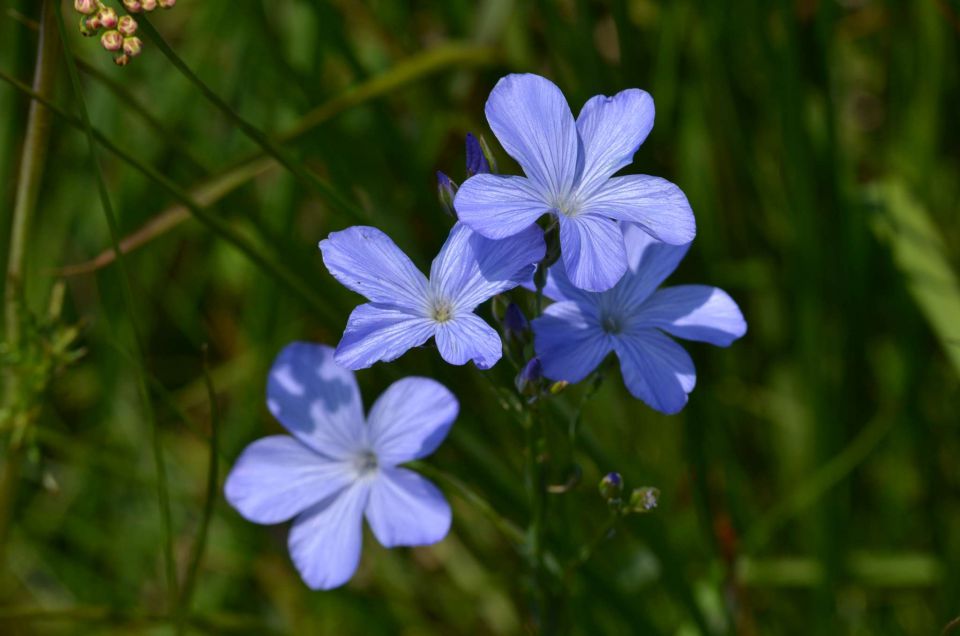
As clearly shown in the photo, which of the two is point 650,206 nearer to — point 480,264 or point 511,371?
point 480,264

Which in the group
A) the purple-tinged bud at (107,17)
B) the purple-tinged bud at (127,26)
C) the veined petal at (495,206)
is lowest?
the veined petal at (495,206)

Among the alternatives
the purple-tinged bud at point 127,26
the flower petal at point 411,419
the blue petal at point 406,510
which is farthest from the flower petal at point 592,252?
the purple-tinged bud at point 127,26

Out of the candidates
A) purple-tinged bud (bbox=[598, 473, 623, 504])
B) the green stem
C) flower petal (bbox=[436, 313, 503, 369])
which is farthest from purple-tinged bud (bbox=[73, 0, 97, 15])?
purple-tinged bud (bbox=[598, 473, 623, 504])

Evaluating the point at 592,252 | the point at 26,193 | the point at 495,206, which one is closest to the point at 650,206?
the point at 592,252

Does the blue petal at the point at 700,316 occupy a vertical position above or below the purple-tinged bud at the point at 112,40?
below

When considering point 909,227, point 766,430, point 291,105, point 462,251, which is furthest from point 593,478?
point 462,251

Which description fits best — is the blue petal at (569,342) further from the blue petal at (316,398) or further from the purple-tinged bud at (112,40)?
the purple-tinged bud at (112,40)
